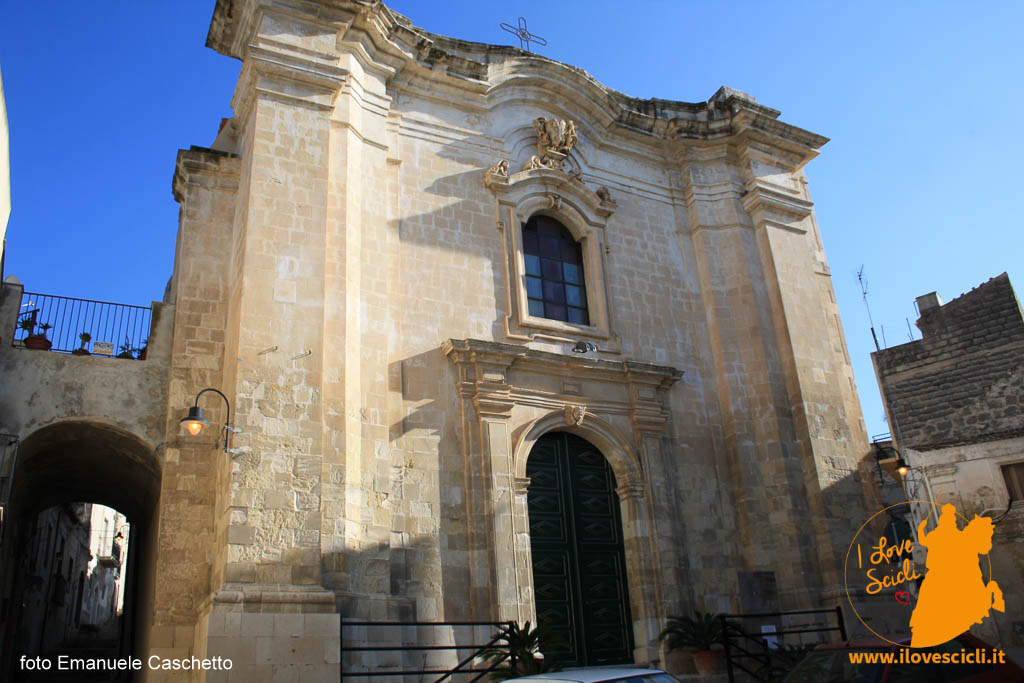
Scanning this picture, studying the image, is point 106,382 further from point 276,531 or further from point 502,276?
point 502,276

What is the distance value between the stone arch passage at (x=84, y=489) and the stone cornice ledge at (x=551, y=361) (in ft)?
13.1

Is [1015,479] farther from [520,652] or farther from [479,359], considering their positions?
[520,652]

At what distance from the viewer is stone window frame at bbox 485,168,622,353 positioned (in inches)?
471

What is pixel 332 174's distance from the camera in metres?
10.6

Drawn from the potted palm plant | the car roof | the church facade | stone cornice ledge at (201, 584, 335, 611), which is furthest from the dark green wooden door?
the car roof

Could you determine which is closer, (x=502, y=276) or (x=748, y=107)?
(x=502, y=276)

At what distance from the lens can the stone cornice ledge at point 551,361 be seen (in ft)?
35.7

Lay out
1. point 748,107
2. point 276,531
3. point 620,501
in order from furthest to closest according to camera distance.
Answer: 1. point 748,107
2. point 620,501
3. point 276,531

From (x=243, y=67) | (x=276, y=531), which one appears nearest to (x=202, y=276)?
(x=243, y=67)

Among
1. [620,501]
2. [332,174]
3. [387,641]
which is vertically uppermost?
[332,174]

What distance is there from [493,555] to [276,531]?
9.11 feet

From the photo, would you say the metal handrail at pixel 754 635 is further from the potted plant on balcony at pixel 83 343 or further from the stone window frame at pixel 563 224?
the potted plant on balcony at pixel 83 343

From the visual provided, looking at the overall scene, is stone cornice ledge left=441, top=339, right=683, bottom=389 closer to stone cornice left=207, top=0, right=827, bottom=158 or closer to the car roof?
stone cornice left=207, top=0, right=827, bottom=158

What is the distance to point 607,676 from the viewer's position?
18.6ft
